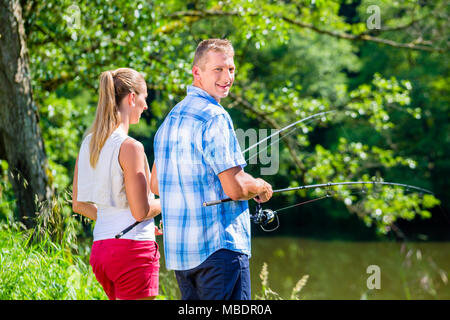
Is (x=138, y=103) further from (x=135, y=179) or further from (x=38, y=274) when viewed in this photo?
(x=38, y=274)

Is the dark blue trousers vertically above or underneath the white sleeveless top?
underneath

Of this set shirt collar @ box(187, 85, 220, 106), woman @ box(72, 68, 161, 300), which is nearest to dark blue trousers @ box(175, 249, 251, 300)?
woman @ box(72, 68, 161, 300)

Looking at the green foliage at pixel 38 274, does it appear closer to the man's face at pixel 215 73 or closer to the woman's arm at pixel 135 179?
the woman's arm at pixel 135 179

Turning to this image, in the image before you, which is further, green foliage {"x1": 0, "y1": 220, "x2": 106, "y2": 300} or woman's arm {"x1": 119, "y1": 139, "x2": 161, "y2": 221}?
green foliage {"x1": 0, "y1": 220, "x2": 106, "y2": 300}

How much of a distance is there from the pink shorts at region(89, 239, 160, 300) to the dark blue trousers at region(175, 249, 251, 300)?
30cm

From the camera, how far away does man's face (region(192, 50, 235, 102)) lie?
2061mm

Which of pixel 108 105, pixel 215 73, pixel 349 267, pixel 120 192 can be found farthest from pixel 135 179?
pixel 349 267

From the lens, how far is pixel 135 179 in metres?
2.16

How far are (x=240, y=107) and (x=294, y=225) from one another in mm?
14870

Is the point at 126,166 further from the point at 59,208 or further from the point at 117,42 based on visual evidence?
the point at 117,42

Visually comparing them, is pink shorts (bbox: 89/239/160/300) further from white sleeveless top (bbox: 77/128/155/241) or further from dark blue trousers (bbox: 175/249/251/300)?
dark blue trousers (bbox: 175/249/251/300)

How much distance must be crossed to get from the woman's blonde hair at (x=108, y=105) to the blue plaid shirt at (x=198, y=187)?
344 millimetres

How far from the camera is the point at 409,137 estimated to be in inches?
762

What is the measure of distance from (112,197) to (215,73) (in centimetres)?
62
